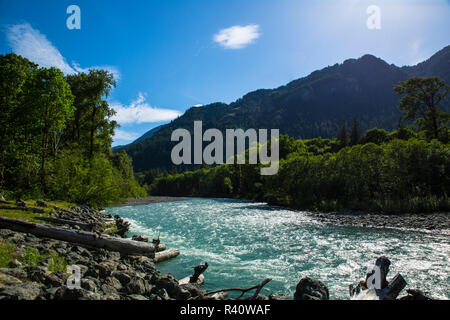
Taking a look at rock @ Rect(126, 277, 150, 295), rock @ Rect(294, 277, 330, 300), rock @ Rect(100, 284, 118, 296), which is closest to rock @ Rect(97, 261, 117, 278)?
rock @ Rect(126, 277, 150, 295)

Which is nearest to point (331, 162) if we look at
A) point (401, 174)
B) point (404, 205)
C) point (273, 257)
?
point (401, 174)

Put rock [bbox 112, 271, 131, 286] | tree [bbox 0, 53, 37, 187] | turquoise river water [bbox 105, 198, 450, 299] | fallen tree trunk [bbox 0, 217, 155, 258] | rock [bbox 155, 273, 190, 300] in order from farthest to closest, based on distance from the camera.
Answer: tree [bbox 0, 53, 37, 187] → turquoise river water [bbox 105, 198, 450, 299] → fallen tree trunk [bbox 0, 217, 155, 258] → rock [bbox 155, 273, 190, 300] → rock [bbox 112, 271, 131, 286]

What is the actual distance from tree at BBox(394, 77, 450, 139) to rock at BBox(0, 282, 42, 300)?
62.5 metres

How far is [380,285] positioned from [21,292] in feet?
23.9

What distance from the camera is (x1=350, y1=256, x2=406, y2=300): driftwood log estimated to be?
5.11 m

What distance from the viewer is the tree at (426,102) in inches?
1926

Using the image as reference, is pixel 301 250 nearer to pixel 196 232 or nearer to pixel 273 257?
pixel 273 257

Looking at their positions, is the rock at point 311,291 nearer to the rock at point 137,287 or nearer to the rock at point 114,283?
the rock at point 137,287

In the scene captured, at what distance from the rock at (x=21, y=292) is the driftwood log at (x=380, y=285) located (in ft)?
22.6

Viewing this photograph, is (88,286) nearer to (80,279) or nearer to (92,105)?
(80,279)

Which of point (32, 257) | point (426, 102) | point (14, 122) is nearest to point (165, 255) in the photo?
point (32, 257)

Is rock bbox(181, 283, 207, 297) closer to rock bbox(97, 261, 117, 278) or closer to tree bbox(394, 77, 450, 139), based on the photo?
rock bbox(97, 261, 117, 278)

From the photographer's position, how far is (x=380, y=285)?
5426 millimetres

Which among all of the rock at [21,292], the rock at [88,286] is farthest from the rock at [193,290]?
the rock at [21,292]
